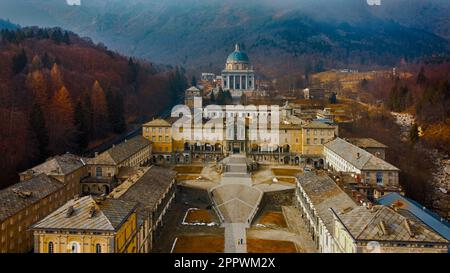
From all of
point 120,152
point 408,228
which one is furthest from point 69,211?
point 120,152

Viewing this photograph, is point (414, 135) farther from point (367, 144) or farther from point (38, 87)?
point (38, 87)

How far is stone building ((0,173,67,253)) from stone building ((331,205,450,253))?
16.7 m

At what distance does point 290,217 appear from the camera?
36.3 m

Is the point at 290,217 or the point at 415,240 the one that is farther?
the point at 290,217

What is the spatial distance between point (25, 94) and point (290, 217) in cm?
3699

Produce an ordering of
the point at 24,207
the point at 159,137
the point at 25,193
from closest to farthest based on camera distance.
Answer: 1. the point at 24,207
2. the point at 25,193
3. the point at 159,137

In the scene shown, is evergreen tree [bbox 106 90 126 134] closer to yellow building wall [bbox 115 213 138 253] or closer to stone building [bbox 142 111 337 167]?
stone building [bbox 142 111 337 167]

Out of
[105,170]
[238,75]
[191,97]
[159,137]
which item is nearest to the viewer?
[105,170]

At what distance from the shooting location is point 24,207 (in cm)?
2789

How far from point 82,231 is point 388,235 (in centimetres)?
1427

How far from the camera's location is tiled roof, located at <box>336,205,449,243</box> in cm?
1905
